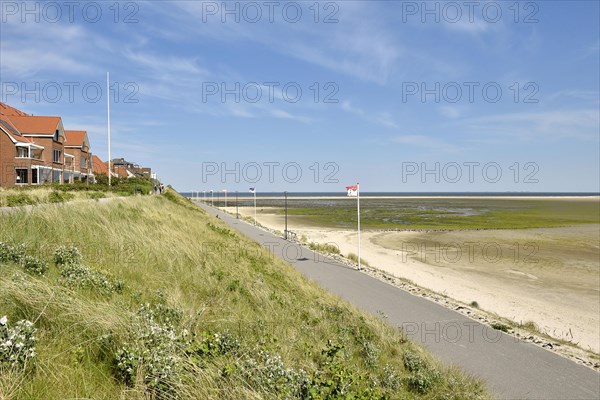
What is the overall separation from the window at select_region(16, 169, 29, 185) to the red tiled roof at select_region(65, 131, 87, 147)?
1719 cm

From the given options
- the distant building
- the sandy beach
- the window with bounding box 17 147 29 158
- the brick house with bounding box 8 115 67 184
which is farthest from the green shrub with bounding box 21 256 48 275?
the distant building

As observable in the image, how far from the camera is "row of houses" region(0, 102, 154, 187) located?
34.3 m

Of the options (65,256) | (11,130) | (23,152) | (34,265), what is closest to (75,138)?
(11,130)

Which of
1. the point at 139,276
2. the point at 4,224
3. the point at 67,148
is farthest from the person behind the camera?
the point at 67,148

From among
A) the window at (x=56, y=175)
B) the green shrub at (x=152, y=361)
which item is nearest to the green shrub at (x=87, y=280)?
the green shrub at (x=152, y=361)

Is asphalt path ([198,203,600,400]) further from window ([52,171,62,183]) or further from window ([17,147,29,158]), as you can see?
window ([52,171,62,183])

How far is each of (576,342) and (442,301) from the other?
12.9ft

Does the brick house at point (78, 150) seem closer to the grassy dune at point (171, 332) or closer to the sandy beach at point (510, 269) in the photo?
the sandy beach at point (510, 269)

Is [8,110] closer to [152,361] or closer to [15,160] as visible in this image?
[15,160]

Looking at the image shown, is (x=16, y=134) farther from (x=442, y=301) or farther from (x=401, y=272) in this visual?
(x=442, y=301)

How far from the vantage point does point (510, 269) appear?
71.3ft

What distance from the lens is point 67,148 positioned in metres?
51.4

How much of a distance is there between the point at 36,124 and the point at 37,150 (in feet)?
12.7

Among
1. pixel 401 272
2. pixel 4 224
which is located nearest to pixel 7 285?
pixel 4 224
